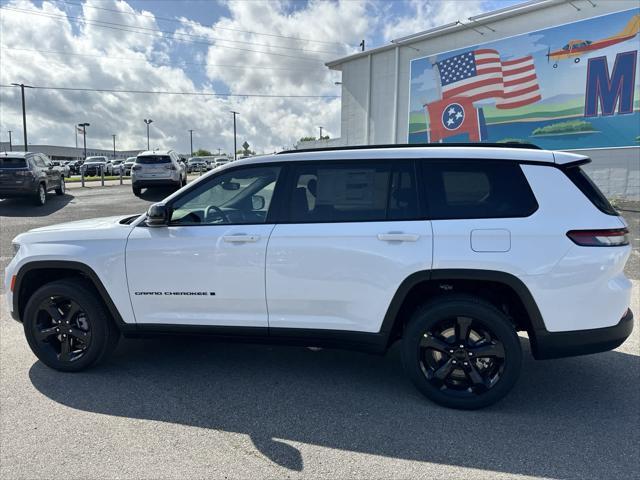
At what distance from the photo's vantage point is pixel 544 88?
15.3m

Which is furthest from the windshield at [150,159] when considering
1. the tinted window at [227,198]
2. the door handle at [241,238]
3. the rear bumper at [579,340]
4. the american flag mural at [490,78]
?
the rear bumper at [579,340]

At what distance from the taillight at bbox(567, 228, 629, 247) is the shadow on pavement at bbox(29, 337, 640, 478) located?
3.99 ft

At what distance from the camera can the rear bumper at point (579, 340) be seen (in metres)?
3.12

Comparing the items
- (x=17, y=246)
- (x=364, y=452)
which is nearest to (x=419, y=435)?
(x=364, y=452)

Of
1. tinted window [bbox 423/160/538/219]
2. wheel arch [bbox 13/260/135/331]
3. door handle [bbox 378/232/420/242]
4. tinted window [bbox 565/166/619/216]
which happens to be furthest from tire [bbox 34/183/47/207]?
tinted window [bbox 565/166/619/216]

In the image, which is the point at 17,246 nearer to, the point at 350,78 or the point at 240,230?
the point at 240,230

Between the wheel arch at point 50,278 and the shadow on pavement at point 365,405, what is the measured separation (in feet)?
1.79

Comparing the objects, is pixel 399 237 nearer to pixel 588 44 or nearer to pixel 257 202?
pixel 257 202

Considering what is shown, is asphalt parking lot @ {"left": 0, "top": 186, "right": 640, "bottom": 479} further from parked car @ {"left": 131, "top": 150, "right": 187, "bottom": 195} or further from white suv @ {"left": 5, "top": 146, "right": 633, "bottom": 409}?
parked car @ {"left": 131, "top": 150, "right": 187, "bottom": 195}

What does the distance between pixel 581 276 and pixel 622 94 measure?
13.6 meters

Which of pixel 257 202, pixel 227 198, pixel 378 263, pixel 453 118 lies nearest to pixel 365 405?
pixel 378 263

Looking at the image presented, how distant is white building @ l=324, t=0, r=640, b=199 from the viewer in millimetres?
14227

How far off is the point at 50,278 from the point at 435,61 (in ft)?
59.0

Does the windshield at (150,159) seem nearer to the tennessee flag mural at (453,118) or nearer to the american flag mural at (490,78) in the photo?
the tennessee flag mural at (453,118)
